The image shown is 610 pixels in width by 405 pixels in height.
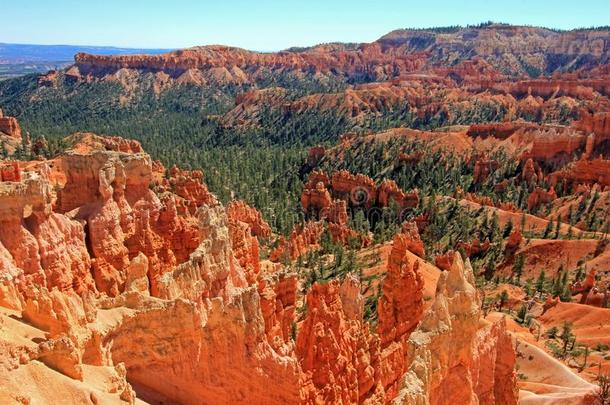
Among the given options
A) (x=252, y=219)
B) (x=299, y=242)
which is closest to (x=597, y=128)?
(x=299, y=242)

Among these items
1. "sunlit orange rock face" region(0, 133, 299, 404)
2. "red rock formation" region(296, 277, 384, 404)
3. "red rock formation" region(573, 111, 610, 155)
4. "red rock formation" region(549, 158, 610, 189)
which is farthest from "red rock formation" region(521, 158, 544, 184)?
"red rock formation" region(296, 277, 384, 404)

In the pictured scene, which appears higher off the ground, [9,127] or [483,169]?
[9,127]

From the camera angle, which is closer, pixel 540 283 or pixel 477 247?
pixel 540 283

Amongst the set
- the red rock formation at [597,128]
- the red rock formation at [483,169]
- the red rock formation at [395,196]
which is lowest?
the red rock formation at [395,196]

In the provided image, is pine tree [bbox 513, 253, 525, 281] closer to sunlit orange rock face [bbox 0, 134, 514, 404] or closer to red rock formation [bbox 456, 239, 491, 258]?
red rock formation [bbox 456, 239, 491, 258]

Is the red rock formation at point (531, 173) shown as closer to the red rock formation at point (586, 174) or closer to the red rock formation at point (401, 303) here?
the red rock formation at point (586, 174)

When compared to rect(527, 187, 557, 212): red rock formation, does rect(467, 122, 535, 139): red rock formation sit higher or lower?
higher

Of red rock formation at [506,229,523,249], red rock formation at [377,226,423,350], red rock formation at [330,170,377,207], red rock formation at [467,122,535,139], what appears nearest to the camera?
red rock formation at [377,226,423,350]

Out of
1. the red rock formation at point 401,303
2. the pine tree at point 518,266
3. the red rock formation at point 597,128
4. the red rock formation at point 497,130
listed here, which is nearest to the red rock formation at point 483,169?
the red rock formation at point 597,128

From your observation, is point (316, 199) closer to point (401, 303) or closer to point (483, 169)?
point (483, 169)

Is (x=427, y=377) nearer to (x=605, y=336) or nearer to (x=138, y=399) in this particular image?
(x=138, y=399)

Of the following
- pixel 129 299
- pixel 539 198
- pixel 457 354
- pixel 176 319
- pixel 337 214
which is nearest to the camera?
pixel 176 319

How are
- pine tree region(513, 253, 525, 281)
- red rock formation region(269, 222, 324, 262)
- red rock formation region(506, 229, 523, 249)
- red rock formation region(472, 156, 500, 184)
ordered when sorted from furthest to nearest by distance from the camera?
red rock formation region(472, 156, 500, 184) → red rock formation region(506, 229, 523, 249) → pine tree region(513, 253, 525, 281) → red rock formation region(269, 222, 324, 262)
